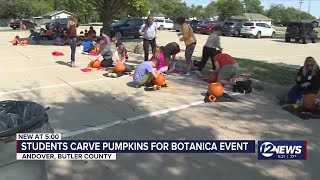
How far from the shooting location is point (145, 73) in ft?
29.2

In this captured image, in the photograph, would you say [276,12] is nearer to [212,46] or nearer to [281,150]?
[212,46]

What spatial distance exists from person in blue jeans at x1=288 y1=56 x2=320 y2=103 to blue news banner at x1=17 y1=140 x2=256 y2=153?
3.35m

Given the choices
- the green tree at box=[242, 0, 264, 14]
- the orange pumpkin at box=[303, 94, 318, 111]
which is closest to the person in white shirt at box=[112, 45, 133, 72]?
the orange pumpkin at box=[303, 94, 318, 111]

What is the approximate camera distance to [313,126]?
20.6ft

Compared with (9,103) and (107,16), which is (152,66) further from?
(107,16)

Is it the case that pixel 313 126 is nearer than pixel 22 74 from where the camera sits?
Yes

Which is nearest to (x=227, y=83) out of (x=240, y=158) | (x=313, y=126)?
(x=313, y=126)

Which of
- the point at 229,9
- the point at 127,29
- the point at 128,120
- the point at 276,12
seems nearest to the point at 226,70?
the point at 128,120

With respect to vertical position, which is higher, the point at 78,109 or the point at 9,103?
the point at 9,103

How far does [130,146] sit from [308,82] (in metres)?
4.92

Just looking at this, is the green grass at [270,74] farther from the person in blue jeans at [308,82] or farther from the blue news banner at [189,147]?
the blue news banner at [189,147]

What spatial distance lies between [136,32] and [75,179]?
2478cm

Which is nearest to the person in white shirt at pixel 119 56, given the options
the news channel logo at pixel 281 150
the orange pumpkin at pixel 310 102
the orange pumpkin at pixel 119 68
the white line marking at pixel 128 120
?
the orange pumpkin at pixel 119 68

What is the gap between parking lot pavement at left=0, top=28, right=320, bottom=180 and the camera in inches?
178
